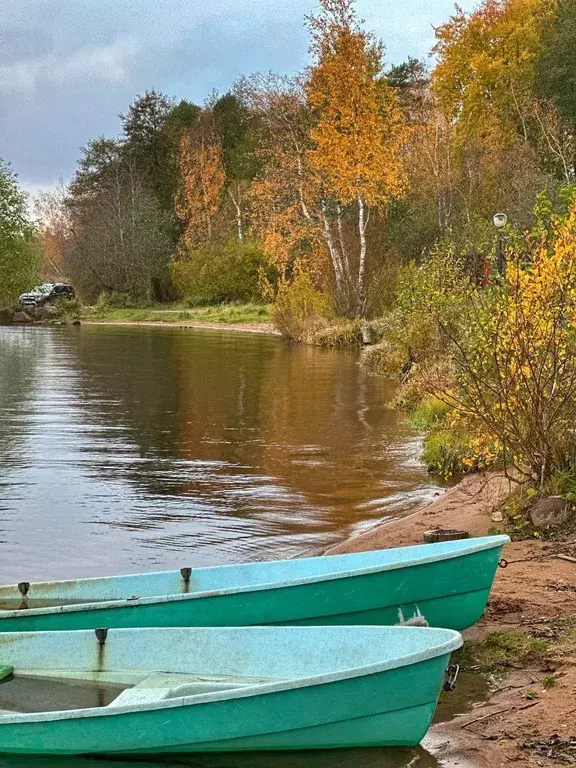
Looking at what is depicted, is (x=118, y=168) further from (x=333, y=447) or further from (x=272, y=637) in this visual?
(x=272, y=637)

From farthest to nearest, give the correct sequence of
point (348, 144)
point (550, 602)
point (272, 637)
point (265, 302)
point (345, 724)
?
point (265, 302), point (348, 144), point (550, 602), point (272, 637), point (345, 724)

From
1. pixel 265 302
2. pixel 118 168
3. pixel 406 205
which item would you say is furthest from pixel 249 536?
pixel 118 168

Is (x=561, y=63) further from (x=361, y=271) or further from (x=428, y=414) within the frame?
(x=428, y=414)

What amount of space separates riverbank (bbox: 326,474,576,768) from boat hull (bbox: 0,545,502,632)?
0.59 metres

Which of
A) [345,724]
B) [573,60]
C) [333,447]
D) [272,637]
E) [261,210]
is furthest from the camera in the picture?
[573,60]

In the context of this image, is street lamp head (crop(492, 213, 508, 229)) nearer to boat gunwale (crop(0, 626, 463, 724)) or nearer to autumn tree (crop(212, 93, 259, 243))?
boat gunwale (crop(0, 626, 463, 724))

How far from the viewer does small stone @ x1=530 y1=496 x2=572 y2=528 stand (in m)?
9.31

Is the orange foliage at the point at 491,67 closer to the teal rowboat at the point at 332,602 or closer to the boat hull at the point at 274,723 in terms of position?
the teal rowboat at the point at 332,602

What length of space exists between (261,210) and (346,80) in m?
5.60

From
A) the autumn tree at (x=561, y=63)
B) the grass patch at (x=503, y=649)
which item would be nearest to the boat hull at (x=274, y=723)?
the grass patch at (x=503, y=649)

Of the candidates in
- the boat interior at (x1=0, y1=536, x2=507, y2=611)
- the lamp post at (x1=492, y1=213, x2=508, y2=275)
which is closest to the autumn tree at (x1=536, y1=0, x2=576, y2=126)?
the lamp post at (x1=492, y1=213, x2=508, y2=275)

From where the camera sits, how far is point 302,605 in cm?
656

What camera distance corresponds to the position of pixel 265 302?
176 ft

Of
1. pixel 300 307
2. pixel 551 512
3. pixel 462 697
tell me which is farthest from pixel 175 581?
pixel 300 307
